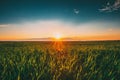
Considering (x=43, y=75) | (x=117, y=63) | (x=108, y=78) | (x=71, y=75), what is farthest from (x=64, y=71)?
(x=117, y=63)

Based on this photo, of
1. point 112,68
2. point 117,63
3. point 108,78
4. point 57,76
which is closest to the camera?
point 57,76

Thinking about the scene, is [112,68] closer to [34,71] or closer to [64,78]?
[64,78]

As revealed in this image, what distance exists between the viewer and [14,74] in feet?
16.3

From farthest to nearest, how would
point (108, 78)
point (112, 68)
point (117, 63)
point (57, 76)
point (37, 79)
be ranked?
1. point (117, 63)
2. point (112, 68)
3. point (108, 78)
4. point (57, 76)
5. point (37, 79)

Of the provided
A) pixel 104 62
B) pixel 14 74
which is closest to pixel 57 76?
pixel 14 74

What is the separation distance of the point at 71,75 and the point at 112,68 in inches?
65.7

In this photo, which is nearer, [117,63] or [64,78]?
[64,78]

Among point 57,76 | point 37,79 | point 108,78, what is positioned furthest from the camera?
point 108,78

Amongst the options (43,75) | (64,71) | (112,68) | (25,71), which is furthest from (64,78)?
(112,68)

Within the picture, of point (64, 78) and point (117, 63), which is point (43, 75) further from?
point (117, 63)

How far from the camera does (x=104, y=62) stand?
23.0 ft

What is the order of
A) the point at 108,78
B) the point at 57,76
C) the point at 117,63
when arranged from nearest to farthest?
1. the point at 57,76
2. the point at 108,78
3. the point at 117,63

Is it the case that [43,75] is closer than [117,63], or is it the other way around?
[43,75]

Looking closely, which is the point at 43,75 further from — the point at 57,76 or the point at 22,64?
the point at 22,64
